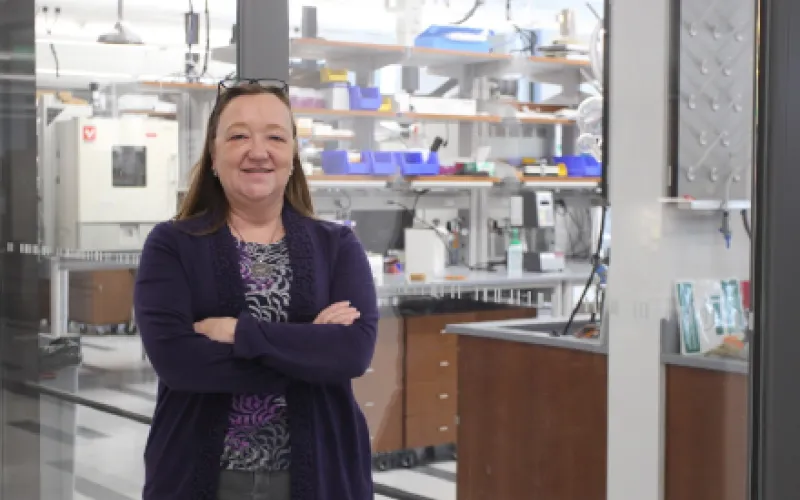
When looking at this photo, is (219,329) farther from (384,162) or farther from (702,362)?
(384,162)

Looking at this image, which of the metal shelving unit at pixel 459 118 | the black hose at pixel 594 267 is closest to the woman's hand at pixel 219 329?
the black hose at pixel 594 267

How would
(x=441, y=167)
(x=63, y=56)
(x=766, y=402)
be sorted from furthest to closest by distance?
(x=441, y=167) < (x=63, y=56) < (x=766, y=402)

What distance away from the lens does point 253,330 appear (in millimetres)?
1608

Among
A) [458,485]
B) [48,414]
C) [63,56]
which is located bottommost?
[458,485]

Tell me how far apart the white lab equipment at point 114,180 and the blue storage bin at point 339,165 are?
7.08 ft

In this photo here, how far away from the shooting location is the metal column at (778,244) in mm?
2102

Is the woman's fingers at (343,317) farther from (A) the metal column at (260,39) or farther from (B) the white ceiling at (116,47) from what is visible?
(B) the white ceiling at (116,47)

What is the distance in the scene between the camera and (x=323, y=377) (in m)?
1.64

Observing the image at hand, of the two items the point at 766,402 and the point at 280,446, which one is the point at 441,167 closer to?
the point at 766,402

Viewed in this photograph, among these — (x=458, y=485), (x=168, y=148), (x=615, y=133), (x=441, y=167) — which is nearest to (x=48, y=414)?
(x=168, y=148)

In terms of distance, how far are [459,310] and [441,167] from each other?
941mm

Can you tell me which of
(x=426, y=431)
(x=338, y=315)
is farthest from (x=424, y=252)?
(x=338, y=315)

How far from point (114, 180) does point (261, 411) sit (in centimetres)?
167

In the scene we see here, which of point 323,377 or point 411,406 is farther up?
point 323,377
